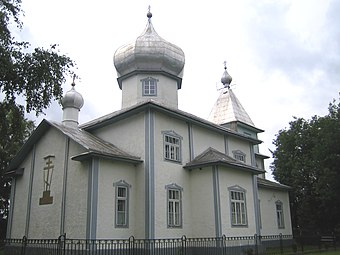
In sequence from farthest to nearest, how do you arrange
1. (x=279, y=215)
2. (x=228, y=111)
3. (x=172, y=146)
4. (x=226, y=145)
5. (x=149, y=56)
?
(x=228, y=111), (x=279, y=215), (x=149, y=56), (x=226, y=145), (x=172, y=146)

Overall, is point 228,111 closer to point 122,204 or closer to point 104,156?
point 122,204

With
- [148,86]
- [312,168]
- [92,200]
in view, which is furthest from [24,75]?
[312,168]

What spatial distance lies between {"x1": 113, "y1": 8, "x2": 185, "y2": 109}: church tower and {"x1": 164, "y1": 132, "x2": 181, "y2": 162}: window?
3.72 metres

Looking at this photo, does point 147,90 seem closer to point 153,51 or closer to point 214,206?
point 153,51

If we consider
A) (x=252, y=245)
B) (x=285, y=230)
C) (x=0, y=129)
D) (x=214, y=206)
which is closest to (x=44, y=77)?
(x=0, y=129)

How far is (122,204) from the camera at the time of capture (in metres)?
14.9

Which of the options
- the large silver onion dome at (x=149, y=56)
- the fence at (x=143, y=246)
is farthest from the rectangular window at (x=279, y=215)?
the large silver onion dome at (x=149, y=56)

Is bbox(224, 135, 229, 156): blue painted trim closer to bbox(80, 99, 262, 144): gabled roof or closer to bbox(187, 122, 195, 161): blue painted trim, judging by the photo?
bbox(80, 99, 262, 144): gabled roof

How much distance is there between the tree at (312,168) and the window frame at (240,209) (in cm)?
877

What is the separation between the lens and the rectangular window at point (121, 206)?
47.9 feet

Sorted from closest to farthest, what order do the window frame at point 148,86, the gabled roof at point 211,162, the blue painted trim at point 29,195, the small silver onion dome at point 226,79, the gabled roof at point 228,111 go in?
1. the gabled roof at point 211,162
2. the blue painted trim at point 29,195
3. the window frame at point 148,86
4. the gabled roof at point 228,111
5. the small silver onion dome at point 226,79

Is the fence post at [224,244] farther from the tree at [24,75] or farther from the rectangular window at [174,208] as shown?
the tree at [24,75]

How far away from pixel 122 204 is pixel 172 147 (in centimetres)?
335

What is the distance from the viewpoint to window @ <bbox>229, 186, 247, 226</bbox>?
16.2 meters
